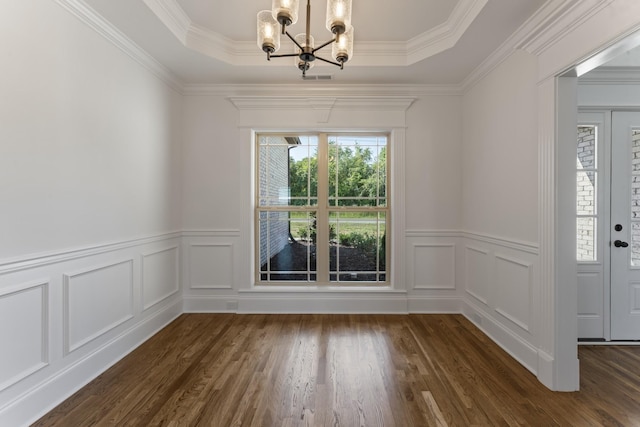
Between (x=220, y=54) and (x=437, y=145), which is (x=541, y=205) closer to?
(x=437, y=145)

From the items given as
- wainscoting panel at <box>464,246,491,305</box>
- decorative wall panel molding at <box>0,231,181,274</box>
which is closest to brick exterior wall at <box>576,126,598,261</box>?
wainscoting panel at <box>464,246,491,305</box>

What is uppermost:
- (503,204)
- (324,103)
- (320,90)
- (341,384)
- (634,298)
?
(320,90)

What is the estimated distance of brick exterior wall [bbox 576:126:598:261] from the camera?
2834 mm

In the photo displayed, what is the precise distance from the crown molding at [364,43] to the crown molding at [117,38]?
44 centimetres

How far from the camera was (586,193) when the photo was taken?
2.85 m

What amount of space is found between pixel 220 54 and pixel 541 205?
3.18 m

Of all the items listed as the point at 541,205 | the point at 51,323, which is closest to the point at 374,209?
the point at 541,205

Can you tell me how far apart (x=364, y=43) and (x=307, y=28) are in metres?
1.43

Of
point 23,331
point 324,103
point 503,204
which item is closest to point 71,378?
point 23,331

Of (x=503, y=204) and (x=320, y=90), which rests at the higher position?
(x=320, y=90)

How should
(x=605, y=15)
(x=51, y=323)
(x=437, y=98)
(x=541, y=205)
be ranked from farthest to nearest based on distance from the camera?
(x=437, y=98) → (x=541, y=205) → (x=51, y=323) → (x=605, y=15)

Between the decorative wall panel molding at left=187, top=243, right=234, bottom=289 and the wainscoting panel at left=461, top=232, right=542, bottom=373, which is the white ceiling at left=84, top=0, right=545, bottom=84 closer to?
the wainscoting panel at left=461, top=232, right=542, bottom=373

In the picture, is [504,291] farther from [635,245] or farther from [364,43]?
[364,43]

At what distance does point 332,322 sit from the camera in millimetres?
3408
